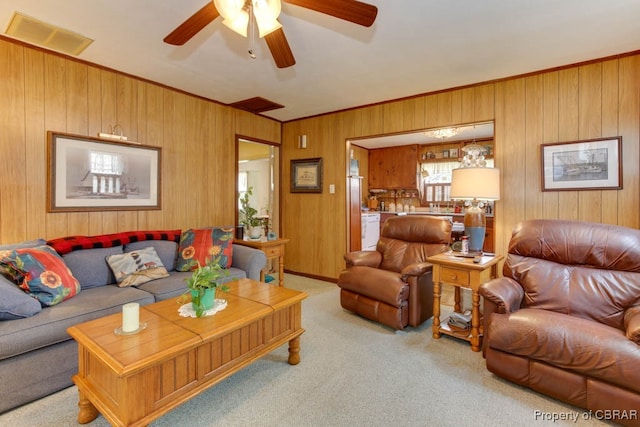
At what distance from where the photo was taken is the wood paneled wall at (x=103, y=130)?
2494 mm

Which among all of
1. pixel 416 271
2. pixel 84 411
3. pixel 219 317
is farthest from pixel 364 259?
pixel 84 411

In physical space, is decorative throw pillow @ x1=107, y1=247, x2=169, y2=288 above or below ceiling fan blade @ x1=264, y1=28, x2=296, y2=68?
below

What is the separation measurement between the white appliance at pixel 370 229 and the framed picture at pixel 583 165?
368 centimetres

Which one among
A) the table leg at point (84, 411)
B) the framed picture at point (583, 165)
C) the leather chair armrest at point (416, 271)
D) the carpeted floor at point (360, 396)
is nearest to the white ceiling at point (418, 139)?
the framed picture at point (583, 165)

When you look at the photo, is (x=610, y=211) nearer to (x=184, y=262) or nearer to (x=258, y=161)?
(x=184, y=262)

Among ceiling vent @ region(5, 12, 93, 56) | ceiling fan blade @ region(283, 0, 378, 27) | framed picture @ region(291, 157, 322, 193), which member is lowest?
framed picture @ region(291, 157, 322, 193)

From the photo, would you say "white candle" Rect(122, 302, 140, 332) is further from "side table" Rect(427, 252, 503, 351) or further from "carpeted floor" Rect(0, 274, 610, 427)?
"side table" Rect(427, 252, 503, 351)

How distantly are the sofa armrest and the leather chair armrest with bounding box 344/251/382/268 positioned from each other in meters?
0.93

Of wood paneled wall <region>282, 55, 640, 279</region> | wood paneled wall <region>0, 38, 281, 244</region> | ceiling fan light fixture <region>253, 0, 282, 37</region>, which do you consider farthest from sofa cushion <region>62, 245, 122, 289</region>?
wood paneled wall <region>282, 55, 640, 279</region>

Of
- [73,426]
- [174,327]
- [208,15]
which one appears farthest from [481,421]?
[208,15]

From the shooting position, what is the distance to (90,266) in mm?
2562

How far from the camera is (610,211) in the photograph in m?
2.75

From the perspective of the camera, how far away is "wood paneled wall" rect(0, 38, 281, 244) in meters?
2.49

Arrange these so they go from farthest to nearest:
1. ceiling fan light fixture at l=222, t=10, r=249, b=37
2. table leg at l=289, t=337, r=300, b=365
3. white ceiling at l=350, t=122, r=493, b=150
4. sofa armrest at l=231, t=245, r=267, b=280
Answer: white ceiling at l=350, t=122, r=493, b=150 < sofa armrest at l=231, t=245, r=267, b=280 < table leg at l=289, t=337, r=300, b=365 < ceiling fan light fixture at l=222, t=10, r=249, b=37
